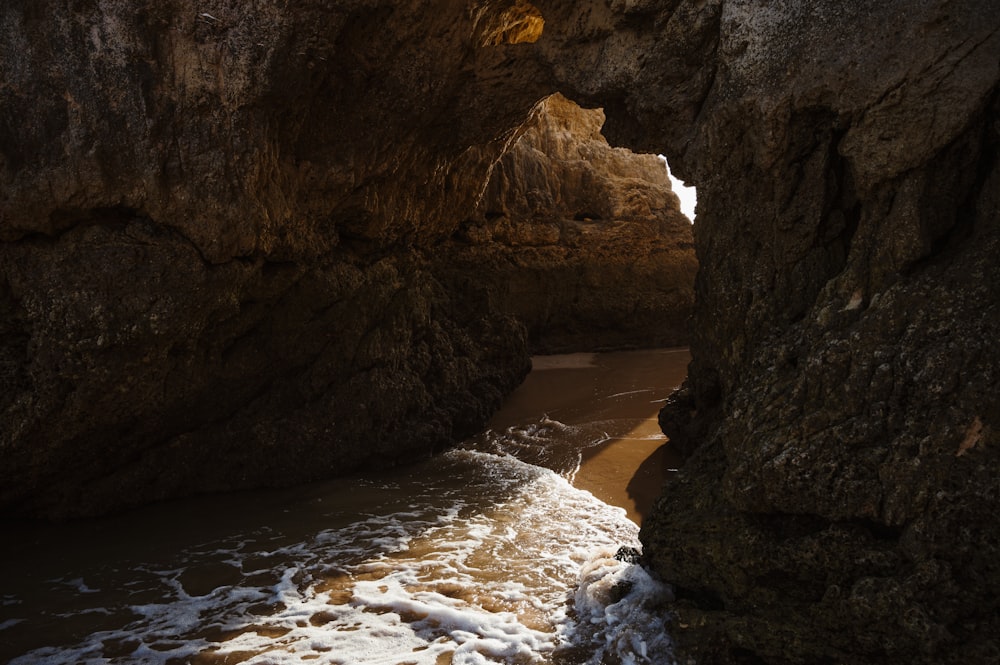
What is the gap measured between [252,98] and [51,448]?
2.75m

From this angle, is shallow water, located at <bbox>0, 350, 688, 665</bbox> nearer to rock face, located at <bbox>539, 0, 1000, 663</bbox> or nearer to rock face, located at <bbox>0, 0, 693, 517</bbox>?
rock face, located at <bbox>0, 0, 693, 517</bbox>

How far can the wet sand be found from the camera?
559 centimetres

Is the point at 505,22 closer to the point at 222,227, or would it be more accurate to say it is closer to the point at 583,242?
the point at 222,227

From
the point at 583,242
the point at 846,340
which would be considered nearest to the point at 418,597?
the point at 846,340

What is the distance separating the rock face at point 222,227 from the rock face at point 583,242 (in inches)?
114

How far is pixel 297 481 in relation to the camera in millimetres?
5922

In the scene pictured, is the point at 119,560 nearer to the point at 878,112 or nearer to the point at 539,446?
the point at 539,446

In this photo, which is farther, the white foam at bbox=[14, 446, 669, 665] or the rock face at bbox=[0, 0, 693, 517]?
the rock face at bbox=[0, 0, 693, 517]

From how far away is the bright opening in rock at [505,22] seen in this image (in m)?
5.22

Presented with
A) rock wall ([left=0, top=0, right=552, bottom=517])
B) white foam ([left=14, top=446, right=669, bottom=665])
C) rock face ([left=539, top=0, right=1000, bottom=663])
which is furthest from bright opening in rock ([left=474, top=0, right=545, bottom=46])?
white foam ([left=14, top=446, right=669, bottom=665])

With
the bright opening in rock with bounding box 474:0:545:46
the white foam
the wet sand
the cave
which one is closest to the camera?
the cave

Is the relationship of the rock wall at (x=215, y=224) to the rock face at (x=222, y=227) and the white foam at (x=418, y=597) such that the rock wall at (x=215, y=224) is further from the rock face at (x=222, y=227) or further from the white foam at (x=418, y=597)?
the white foam at (x=418, y=597)

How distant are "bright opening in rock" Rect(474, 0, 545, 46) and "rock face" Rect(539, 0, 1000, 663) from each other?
65.0 inches

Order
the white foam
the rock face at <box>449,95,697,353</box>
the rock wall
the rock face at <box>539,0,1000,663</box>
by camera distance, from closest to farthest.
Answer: the rock face at <box>539,0,1000,663</box> → the white foam → the rock wall → the rock face at <box>449,95,697,353</box>
